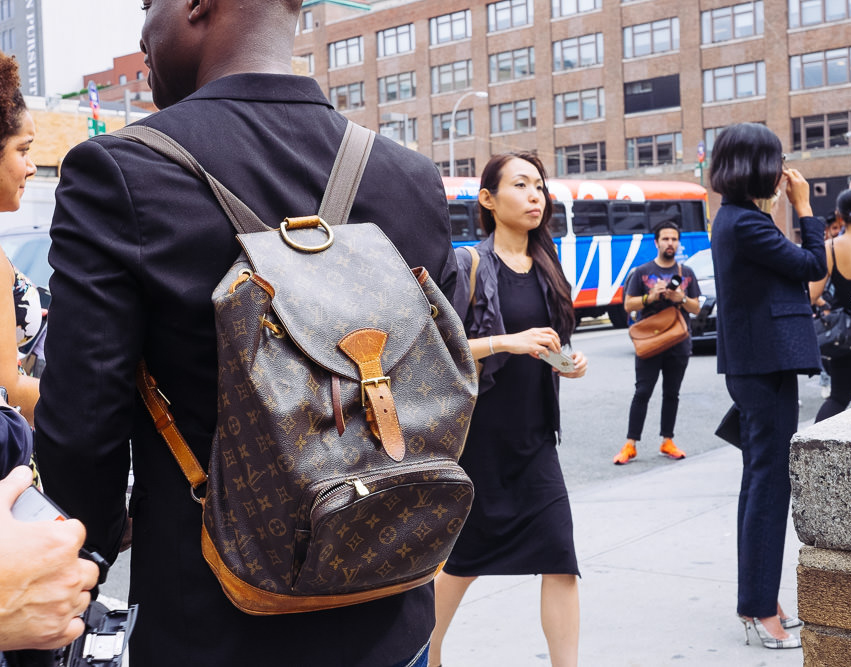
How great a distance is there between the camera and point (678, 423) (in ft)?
34.6

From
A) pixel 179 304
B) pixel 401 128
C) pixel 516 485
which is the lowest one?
pixel 516 485

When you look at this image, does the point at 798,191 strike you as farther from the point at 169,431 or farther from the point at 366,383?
the point at 169,431

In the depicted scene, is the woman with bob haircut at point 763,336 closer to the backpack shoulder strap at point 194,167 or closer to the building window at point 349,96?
the backpack shoulder strap at point 194,167

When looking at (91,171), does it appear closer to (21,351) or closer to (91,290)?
(91,290)

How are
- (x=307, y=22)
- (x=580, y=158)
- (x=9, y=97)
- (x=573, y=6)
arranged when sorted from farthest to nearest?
(x=307, y=22), (x=580, y=158), (x=573, y=6), (x=9, y=97)

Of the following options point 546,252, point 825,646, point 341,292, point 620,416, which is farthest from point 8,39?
point 341,292

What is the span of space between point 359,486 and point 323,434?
9cm

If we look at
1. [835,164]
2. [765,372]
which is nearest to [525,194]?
[765,372]

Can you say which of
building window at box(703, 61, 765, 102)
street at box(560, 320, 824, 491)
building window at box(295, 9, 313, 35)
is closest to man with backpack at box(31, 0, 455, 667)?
street at box(560, 320, 824, 491)

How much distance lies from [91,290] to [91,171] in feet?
0.63

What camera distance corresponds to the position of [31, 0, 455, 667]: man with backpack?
1.54 meters

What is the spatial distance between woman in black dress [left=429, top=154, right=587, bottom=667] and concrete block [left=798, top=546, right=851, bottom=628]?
3.42ft

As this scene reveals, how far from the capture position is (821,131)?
173 feet

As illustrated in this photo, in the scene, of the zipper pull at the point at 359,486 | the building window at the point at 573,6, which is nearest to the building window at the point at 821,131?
the building window at the point at 573,6
